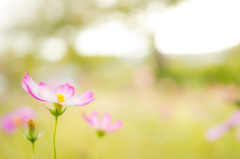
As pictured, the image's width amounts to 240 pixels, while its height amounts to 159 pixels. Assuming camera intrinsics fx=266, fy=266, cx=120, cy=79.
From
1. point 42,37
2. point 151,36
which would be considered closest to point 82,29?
point 42,37

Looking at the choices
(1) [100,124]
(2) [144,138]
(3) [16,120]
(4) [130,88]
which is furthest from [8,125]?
(4) [130,88]

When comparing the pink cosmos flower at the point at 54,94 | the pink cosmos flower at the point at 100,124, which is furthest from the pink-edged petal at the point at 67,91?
the pink cosmos flower at the point at 100,124

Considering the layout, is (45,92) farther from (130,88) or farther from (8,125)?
(130,88)

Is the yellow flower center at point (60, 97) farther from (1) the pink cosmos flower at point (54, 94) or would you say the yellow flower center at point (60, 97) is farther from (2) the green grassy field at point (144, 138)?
(2) the green grassy field at point (144, 138)

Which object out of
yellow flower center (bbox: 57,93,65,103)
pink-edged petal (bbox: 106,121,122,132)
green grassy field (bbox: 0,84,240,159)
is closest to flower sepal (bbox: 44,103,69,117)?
yellow flower center (bbox: 57,93,65,103)

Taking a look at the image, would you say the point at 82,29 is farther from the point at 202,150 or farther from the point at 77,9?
the point at 202,150

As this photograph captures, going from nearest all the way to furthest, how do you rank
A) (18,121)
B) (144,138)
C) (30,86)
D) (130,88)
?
1. (30,86)
2. (18,121)
3. (144,138)
4. (130,88)

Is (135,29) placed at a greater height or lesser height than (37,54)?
greater

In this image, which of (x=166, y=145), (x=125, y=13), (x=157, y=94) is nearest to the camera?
(x=166, y=145)

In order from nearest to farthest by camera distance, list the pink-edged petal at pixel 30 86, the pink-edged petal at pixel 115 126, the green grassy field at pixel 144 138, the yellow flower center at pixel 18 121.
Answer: the pink-edged petal at pixel 30 86
the pink-edged petal at pixel 115 126
the yellow flower center at pixel 18 121
the green grassy field at pixel 144 138
